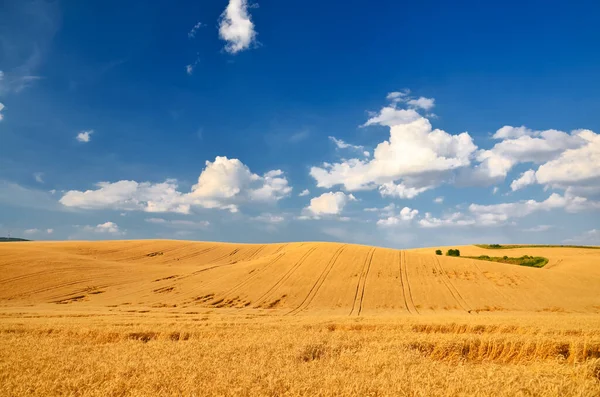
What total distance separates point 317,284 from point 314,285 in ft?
1.81

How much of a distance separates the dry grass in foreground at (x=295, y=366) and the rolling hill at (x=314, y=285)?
2260cm

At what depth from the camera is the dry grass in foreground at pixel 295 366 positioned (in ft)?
23.1

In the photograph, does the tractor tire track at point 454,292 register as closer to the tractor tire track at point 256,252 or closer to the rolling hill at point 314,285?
the rolling hill at point 314,285

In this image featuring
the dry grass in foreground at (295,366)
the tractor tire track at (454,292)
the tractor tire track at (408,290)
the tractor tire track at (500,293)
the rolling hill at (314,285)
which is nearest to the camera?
the dry grass in foreground at (295,366)

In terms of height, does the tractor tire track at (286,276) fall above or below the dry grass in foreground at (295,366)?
Result: below

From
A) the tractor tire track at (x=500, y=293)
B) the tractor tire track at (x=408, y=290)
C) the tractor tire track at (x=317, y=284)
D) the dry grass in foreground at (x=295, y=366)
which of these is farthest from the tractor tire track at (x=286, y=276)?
the dry grass in foreground at (x=295, y=366)

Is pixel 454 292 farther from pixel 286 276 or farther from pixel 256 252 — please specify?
pixel 256 252

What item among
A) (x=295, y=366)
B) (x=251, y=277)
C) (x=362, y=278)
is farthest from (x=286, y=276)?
(x=295, y=366)

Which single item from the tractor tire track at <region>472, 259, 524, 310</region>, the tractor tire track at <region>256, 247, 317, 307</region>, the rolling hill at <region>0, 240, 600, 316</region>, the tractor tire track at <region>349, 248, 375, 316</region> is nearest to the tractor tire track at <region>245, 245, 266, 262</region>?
the rolling hill at <region>0, 240, 600, 316</region>

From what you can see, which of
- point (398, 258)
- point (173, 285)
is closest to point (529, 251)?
point (398, 258)

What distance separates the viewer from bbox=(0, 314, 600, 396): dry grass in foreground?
7043 mm

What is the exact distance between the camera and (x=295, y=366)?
28.5 feet

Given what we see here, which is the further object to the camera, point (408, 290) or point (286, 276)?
point (286, 276)

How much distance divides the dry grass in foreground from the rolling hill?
22596 mm
